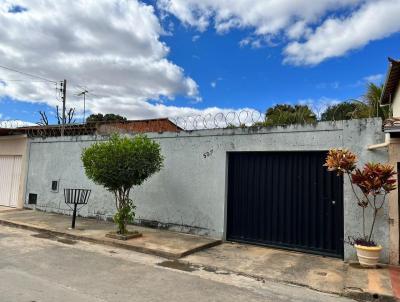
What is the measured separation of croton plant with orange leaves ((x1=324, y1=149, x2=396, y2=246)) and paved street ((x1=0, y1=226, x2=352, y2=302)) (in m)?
2.18

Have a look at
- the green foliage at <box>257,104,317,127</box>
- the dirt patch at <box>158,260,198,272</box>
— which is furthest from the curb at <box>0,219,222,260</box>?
the green foliage at <box>257,104,317,127</box>

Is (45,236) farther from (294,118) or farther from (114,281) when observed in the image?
(294,118)

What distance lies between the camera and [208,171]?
9.30m

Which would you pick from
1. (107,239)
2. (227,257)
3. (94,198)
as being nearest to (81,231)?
(107,239)

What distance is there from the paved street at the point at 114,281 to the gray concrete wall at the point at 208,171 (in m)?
2.24

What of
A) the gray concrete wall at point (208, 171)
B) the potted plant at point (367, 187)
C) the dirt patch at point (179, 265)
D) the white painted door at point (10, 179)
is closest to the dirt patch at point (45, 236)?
the gray concrete wall at point (208, 171)

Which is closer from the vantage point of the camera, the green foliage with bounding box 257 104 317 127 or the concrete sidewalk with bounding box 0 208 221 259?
the concrete sidewalk with bounding box 0 208 221 259

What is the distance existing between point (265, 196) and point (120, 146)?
144 inches

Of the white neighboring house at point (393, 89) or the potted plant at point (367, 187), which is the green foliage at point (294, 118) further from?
the white neighboring house at point (393, 89)

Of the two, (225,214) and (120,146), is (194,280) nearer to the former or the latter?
(225,214)

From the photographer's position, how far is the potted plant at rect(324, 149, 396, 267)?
6.47 m

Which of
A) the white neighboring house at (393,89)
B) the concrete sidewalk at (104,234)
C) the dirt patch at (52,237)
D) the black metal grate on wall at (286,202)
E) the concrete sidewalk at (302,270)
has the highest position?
the white neighboring house at (393,89)

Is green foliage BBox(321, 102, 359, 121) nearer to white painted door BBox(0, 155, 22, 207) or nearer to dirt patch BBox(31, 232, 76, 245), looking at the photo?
dirt patch BBox(31, 232, 76, 245)

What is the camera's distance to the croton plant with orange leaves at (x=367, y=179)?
6.45m
